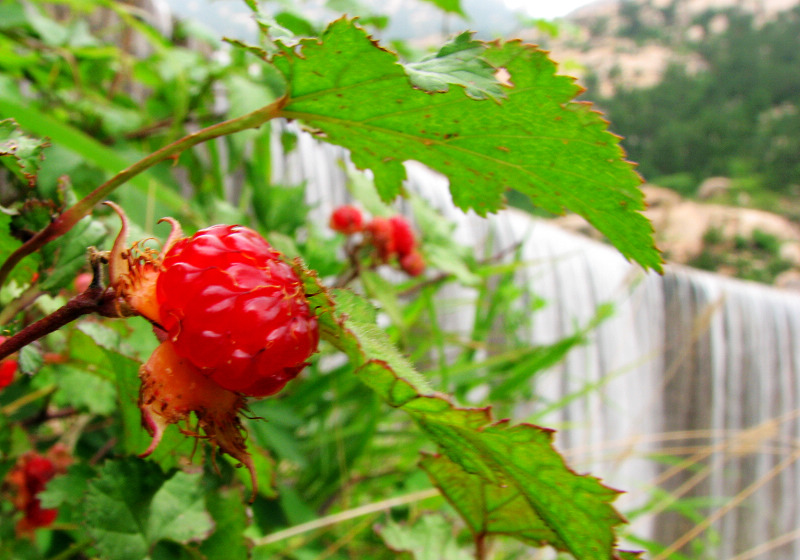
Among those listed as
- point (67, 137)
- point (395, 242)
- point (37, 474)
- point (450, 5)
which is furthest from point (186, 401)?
point (450, 5)

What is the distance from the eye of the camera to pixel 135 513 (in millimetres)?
306

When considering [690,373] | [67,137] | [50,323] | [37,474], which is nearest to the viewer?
[50,323]

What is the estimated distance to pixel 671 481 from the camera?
4234mm

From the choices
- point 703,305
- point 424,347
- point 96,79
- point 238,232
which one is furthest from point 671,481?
point 238,232

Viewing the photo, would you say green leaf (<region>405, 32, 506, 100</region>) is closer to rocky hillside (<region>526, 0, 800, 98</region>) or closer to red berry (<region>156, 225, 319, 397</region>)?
red berry (<region>156, 225, 319, 397</region>)

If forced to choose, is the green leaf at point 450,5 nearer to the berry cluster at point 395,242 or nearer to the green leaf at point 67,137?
the berry cluster at point 395,242

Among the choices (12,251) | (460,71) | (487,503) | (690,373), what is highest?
(460,71)

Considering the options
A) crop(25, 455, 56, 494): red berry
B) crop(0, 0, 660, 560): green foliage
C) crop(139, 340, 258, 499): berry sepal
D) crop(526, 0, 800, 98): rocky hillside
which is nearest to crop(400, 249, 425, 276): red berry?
crop(0, 0, 660, 560): green foliage

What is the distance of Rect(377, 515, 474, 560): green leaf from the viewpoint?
1.46 feet

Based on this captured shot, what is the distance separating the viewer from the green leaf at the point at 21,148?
0.23 m

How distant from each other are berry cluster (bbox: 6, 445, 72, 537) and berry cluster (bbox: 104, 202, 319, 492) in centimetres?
29

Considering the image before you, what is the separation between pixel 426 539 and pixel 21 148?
382 mm

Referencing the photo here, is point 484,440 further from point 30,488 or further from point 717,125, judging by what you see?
point 717,125

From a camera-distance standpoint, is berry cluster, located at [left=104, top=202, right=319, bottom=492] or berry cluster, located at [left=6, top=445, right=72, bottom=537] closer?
berry cluster, located at [left=104, top=202, right=319, bottom=492]
